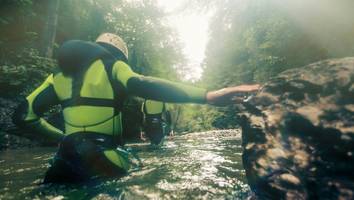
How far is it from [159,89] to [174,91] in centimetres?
14

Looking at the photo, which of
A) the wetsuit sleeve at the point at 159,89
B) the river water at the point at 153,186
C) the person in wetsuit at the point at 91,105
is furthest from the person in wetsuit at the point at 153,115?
the wetsuit sleeve at the point at 159,89

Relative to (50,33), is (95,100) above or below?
below

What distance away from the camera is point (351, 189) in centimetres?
189

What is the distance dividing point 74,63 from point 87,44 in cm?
22

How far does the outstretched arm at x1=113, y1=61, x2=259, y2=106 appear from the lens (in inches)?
96.0

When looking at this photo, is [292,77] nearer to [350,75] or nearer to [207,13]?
[350,75]

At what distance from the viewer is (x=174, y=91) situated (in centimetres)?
257

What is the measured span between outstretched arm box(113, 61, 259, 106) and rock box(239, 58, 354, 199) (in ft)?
0.83

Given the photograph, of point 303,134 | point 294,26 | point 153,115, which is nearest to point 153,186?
point 303,134

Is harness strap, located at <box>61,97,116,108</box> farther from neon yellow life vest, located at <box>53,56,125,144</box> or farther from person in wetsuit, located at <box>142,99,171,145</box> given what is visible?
person in wetsuit, located at <box>142,99,171,145</box>

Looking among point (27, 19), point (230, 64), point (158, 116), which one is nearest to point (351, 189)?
point (158, 116)

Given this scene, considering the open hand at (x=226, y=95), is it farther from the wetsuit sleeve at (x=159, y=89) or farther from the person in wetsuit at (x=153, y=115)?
the person in wetsuit at (x=153, y=115)

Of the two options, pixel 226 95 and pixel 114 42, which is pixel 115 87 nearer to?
pixel 114 42

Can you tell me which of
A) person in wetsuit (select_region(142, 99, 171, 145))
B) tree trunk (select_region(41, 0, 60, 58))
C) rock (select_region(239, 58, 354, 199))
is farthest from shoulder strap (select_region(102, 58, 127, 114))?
tree trunk (select_region(41, 0, 60, 58))
